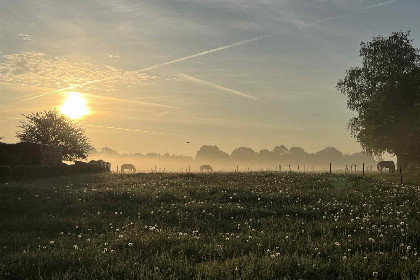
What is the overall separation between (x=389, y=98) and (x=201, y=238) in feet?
182

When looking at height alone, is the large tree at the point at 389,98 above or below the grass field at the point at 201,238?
above

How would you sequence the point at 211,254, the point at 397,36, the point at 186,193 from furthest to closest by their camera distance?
the point at 397,36, the point at 186,193, the point at 211,254

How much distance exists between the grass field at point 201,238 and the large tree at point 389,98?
136ft

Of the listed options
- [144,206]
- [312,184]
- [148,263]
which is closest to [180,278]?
[148,263]

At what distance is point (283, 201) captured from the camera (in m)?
21.1

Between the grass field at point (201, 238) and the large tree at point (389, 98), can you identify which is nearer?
the grass field at point (201, 238)

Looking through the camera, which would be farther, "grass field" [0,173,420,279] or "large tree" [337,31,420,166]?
"large tree" [337,31,420,166]

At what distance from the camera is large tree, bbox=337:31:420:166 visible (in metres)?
59.5

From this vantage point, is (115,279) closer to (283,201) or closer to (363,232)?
(363,232)

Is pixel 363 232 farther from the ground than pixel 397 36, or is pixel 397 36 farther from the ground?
pixel 397 36

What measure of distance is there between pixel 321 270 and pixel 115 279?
14.5ft

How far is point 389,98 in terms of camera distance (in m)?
59.6

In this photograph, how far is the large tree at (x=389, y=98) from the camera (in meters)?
59.5

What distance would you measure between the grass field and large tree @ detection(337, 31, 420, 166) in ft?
136
